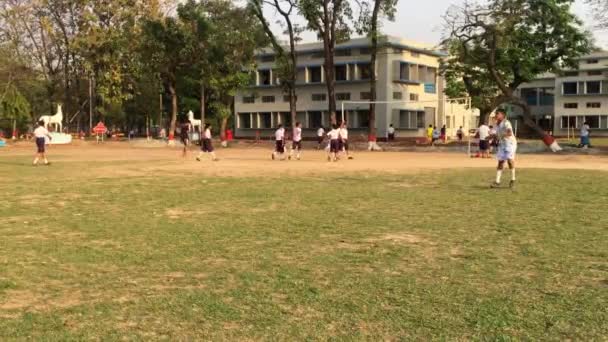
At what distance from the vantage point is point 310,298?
5.27 meters

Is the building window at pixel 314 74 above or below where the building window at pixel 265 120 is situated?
above

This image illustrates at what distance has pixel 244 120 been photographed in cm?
6384

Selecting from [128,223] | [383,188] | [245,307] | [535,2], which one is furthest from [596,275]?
[535,2]

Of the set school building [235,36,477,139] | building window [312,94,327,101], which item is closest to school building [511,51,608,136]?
school building [235,36,477,139]

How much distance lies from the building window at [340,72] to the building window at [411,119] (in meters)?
6.03

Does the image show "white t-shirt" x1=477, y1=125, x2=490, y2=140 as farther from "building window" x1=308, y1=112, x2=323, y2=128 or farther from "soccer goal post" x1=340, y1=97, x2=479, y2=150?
"building window" x1=308, y1=112, x2=323, y2=128

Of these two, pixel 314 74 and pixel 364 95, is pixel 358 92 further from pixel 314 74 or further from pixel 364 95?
pixel 314 74

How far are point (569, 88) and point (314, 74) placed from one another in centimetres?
2877

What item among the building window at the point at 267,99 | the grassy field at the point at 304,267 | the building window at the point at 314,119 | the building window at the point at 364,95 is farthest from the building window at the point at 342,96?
the grassy field at the point at 304,267

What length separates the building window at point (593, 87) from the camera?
6525 centimetres

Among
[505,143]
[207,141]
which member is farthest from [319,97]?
[505,143]

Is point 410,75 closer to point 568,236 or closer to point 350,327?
point 568,236

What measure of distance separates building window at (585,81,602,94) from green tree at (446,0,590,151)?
82.0 ft

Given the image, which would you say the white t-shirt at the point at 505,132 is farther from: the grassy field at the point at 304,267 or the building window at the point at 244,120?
the building window at the point at 244,120
